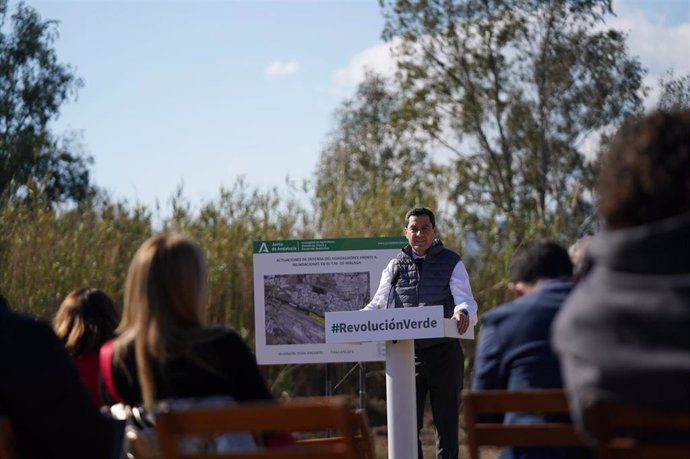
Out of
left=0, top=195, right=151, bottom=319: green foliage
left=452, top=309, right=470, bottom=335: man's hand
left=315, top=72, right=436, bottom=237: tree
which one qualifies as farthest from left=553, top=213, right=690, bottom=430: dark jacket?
left=315, top=72, right=436, bottom=237: tree

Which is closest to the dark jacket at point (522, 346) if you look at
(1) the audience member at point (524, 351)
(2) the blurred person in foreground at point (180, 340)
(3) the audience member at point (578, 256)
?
(1) the audience member at point (524, 351)

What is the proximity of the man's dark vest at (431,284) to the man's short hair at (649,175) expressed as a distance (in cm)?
586

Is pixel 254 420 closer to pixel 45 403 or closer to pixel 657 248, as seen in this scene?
pixel 45 403

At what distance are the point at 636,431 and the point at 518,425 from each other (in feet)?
3.14

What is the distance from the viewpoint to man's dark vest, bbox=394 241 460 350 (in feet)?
29.5

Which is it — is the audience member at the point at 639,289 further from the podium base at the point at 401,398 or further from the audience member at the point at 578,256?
the podium base at the point at 401,398

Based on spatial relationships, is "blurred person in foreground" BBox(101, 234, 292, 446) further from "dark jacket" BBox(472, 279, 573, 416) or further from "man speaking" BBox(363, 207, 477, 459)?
"man speaking" BBox(363, 207, 477, 459)

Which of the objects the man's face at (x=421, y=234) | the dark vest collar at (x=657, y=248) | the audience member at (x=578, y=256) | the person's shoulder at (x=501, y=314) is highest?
the man's face at (x=421, y=234)

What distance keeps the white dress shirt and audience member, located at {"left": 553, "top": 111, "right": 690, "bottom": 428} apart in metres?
5.30

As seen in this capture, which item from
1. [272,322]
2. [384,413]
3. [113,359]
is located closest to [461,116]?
[384,413]

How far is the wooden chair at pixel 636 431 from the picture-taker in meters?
3.03

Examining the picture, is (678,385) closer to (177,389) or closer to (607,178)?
(607,178)

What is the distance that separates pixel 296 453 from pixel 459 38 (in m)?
31.2

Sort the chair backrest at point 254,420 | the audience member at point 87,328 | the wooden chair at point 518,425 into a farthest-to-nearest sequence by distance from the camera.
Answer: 1. the audience member at point 87,328
2. the wooden chair at point 518,425
3. the chair backrest at point 254,420
